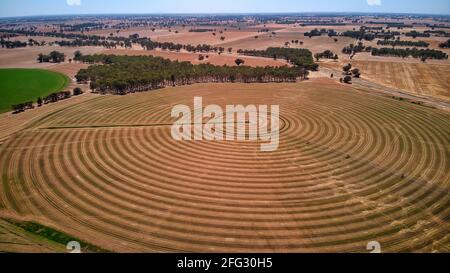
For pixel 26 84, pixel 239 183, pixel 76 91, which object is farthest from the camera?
pixel 26 84

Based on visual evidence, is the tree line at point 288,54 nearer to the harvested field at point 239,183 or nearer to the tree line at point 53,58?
the harvested field at point 239,183

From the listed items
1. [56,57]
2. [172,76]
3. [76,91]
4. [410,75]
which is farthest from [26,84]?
[410,75]

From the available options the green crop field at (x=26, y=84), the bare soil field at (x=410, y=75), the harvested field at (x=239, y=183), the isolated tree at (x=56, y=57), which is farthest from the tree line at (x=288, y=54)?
the isolated tree at (x=56, y=57)

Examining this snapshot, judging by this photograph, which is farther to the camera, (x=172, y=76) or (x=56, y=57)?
(x=56, y=57)

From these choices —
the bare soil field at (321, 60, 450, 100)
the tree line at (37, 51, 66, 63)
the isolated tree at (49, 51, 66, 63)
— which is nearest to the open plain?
the bare soil field at (321, 60, 450, 100)

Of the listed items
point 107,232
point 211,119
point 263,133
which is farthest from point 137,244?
point 211,119

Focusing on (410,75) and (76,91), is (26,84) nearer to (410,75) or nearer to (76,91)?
(76,91)
